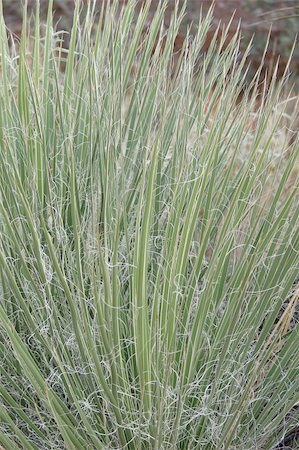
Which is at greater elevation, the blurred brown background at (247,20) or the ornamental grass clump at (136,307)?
the ornamental grass clump at (136,307)

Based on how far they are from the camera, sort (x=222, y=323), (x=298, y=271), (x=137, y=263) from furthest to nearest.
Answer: (x=298, y=271) → (x=222, y=323) → (x=137, y=263)

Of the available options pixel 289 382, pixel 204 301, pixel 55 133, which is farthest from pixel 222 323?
pixel 55 133

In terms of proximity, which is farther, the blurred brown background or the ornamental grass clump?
the blurred brown background

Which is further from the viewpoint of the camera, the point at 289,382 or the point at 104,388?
the point at 289,382

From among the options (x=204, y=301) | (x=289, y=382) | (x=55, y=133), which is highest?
(x=55, y=133)

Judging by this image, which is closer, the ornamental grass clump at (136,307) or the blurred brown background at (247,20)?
the ornamental grass clump at (136,307)

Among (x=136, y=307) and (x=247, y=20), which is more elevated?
(x=136, y=307)

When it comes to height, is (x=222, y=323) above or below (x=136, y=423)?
above

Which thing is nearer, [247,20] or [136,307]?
[136,307]

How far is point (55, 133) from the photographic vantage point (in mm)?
1650

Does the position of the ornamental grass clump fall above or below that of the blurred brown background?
above

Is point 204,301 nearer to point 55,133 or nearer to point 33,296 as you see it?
point 33,296

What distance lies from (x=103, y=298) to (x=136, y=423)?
23 cm

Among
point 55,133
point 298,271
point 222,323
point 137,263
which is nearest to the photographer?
point 137,263
